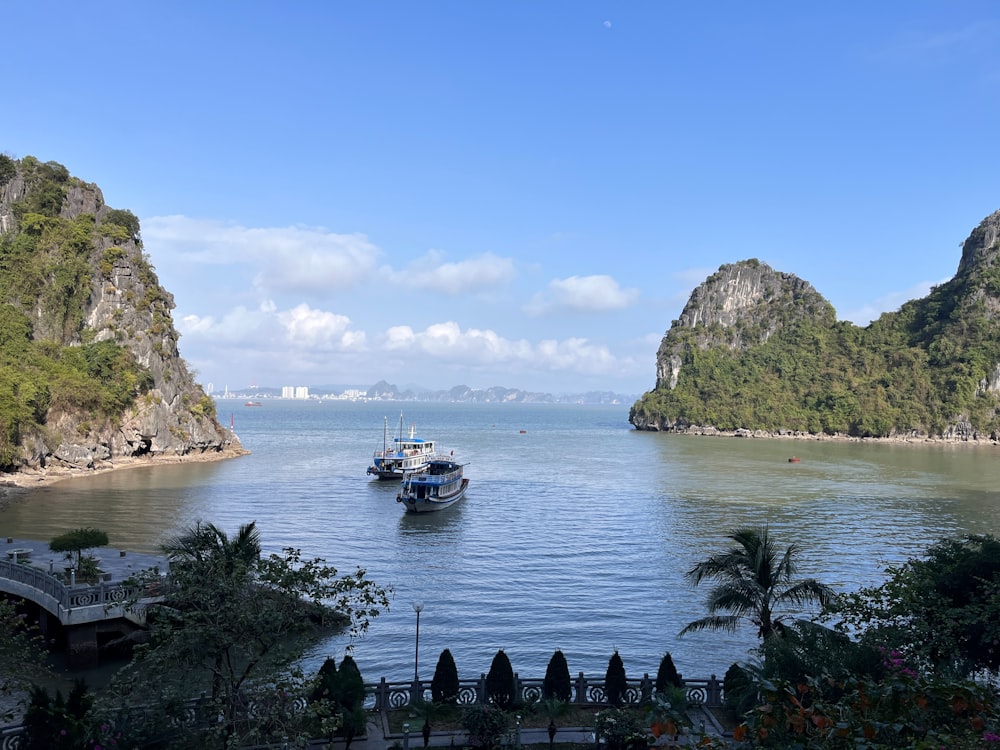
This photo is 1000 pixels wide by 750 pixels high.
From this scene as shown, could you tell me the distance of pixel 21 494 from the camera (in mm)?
66375

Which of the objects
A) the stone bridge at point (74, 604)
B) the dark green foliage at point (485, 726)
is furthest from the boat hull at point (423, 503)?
the dark green foliage at point (485, 726)

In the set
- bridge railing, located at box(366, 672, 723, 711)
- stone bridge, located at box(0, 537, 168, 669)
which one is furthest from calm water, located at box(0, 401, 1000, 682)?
stone bridge, located at box(0, 537, 168, 669)

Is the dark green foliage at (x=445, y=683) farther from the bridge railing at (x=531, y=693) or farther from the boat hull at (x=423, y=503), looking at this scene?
the boat hull at (x=423, y=503)

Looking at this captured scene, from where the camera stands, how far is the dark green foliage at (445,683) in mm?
21250

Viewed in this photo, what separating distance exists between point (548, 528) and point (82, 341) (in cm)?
6976

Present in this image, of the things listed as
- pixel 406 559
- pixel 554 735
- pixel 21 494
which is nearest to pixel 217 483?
pixel 21 494

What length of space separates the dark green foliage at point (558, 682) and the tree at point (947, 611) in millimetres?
7681

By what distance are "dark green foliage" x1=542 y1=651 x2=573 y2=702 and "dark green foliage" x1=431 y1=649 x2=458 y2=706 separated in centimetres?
261

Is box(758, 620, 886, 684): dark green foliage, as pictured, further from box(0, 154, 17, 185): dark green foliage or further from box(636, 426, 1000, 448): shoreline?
box(636, 426, 1000, 448): shoreline

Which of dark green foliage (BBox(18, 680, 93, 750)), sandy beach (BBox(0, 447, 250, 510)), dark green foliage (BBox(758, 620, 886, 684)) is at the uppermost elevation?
dark green foliage (BBox(758, 620, 886, 684))

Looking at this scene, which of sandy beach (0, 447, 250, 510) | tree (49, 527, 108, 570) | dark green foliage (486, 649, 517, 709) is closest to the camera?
dark green foliage (486, 649, 517, 709)

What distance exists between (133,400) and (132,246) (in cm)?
2636

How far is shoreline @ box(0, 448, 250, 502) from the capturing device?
70.9 metres

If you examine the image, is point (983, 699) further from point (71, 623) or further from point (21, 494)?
point (21, 494)
